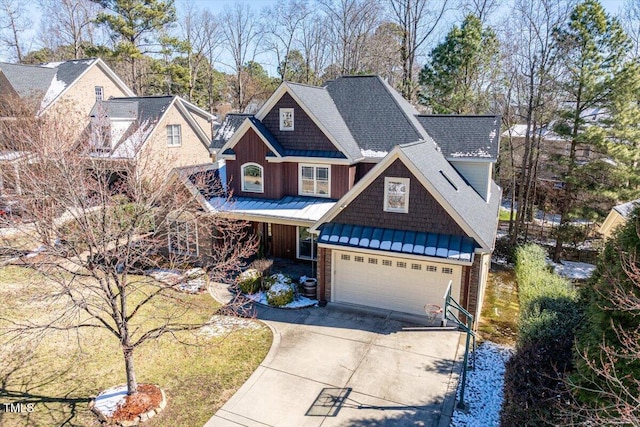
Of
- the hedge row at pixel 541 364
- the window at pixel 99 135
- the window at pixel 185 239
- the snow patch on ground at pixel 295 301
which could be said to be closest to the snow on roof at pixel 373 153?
the snow patch on ground at pixel 295 301

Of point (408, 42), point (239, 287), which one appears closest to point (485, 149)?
point (239, 287)

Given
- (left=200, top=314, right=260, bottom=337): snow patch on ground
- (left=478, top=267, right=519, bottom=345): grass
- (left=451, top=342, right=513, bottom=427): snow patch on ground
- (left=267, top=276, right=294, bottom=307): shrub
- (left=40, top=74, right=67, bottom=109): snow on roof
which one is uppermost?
(left=40, top=74, right=67, bottom=109): snow on roof

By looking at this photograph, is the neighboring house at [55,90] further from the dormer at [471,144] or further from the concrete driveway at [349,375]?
the dormer at [471,144]

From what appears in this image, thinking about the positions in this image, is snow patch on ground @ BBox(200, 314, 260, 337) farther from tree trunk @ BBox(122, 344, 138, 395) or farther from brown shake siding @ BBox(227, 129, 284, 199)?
brown shake siding @ BBox(227, 129, 284, 199)

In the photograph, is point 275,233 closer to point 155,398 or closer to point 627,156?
point 155,398

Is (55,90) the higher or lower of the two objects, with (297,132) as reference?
higher

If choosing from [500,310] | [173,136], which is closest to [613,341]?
[500,310]

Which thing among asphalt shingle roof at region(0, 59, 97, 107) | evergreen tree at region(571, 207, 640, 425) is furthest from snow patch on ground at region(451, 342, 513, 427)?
asphalt shingle roof at region(0, 59, 97, 107)

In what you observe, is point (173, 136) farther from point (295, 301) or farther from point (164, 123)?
point (295, 301)
